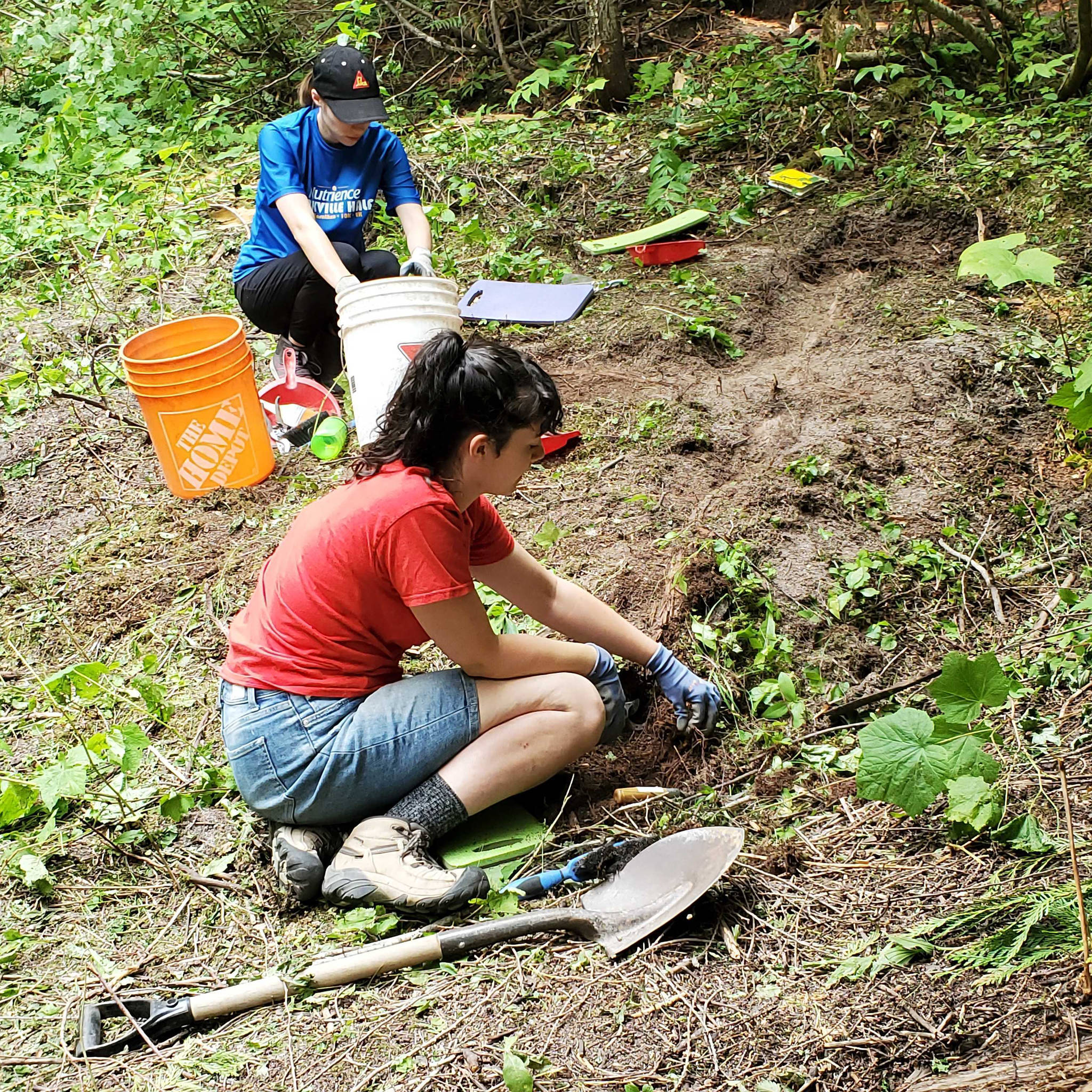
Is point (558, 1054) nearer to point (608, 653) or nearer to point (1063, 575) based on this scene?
point (608, 653)

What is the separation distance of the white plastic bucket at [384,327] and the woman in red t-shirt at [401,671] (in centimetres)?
125

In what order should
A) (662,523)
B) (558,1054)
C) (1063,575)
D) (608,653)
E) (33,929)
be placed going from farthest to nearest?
(662,523), (1063,575), (608,653), (33,929), (558,1054)

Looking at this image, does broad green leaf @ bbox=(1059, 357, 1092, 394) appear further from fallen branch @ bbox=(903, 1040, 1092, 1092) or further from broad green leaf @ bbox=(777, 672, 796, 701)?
fallen branch @ bbox=(903, 1040, 1092, 1092)

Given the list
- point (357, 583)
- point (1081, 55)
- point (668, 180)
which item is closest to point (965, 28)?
point (1081, 55)

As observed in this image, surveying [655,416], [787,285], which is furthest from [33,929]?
[787,285]

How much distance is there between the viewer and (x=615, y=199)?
5.03 meters

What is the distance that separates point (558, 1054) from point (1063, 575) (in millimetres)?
1687

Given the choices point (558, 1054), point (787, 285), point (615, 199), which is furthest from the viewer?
point (615, 199)

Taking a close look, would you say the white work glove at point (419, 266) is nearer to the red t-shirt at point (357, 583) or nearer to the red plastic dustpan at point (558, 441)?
the red plastic dustpan at point (558, 441)

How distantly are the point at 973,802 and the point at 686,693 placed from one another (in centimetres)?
64

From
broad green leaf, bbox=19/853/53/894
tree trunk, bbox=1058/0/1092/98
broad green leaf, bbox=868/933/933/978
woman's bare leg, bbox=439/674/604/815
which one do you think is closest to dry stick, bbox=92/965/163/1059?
broad green leaf, bbox=19/853/53/894

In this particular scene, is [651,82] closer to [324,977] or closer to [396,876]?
[396,876]

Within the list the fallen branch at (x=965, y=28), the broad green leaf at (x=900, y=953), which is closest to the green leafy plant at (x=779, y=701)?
the broad green leaf at (x=900, y=953)

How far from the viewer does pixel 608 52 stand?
5809 millimetres
